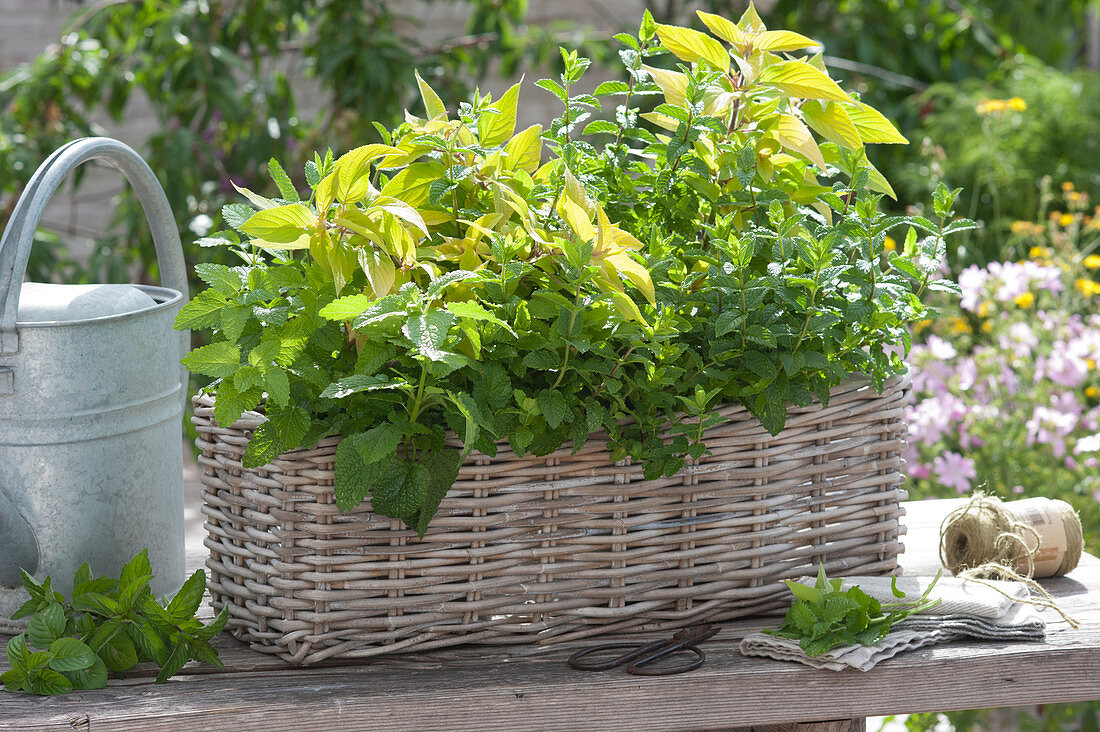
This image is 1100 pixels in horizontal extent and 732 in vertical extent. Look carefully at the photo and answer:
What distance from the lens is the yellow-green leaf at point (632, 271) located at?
30.0 inches

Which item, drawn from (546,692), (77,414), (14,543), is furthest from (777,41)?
(14,543)

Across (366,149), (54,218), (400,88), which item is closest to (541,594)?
(366,149)

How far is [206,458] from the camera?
34.6 inches

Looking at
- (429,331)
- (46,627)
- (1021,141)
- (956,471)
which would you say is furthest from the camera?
(1021,141)

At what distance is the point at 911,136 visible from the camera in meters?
2.84

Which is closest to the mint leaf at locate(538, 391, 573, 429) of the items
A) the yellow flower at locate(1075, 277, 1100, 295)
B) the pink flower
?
the pink flower

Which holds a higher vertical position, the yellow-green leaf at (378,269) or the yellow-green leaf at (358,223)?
the yellow-green leaf at (358,223)

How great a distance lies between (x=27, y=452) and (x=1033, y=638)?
0.90 metres

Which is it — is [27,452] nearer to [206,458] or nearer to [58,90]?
[206,458]

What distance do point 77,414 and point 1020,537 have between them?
93cm

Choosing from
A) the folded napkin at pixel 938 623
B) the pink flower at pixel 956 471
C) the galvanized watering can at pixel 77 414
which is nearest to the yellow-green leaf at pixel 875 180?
the folded napkin at pixel 938 623

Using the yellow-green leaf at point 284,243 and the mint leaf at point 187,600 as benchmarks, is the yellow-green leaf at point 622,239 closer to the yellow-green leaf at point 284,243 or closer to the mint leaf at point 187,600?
the yellow-green leaf at point 284,243

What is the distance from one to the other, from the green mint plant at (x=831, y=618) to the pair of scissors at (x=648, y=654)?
0.22 feet

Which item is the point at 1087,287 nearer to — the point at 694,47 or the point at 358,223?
the point at 694,47
